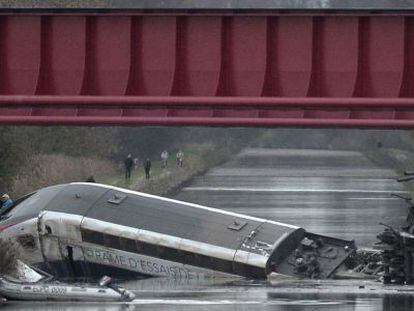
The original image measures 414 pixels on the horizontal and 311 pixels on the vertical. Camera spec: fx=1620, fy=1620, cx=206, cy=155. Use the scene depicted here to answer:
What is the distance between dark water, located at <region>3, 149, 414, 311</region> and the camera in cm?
2803

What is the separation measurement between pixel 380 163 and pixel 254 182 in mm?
25575

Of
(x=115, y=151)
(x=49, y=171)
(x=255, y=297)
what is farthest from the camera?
(x=115, y=151)

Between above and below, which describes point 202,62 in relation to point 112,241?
above

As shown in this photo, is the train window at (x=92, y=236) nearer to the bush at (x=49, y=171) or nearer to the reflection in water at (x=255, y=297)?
the reflection in water at (x=255, y=297)

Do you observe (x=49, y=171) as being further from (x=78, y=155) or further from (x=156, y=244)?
(x=156, y=244)

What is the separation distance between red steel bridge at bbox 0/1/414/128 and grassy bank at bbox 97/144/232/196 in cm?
3386

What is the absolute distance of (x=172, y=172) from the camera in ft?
249

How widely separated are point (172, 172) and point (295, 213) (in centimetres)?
2223

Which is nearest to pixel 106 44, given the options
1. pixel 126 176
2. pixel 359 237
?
pixel 359 237

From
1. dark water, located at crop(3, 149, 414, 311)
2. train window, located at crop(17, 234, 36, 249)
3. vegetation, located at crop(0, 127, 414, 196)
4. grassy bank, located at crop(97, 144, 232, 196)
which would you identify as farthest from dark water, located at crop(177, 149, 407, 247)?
train window, located at crop(17, 234, 36, 249)

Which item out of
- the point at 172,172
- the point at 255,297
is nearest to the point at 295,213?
the point at 172,172

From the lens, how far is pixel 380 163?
102m

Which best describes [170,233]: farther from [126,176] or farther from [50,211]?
[126,176]

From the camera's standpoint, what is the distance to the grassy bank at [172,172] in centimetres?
6229
